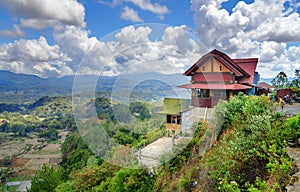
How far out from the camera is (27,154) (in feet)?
165

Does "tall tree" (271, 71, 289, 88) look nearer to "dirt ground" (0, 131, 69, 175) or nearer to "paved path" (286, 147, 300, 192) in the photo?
"paved path" (286, 147, 300, 192)

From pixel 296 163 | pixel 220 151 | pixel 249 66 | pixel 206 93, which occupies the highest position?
pixel 249 66

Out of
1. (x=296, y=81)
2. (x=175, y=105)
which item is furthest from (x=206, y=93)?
(x=296, y=81)

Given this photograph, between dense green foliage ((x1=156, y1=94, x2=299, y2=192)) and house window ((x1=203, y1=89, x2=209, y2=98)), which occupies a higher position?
Answer: house window ((x1=203, y1=89, x2=209, y2=98))

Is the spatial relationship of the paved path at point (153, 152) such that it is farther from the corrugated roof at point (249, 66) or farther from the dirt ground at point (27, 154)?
the dirt ground at point (27, 154)

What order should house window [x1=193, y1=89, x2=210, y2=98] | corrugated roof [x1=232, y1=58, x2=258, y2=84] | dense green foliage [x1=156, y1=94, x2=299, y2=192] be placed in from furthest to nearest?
corrugated roof [x1=232, y1=58, x2=258, y2=84] < house window [x1=193, y1=89, x2=210, y2=98] < dense green foliage [x1=156, y1=94, x2=299, y2=192]

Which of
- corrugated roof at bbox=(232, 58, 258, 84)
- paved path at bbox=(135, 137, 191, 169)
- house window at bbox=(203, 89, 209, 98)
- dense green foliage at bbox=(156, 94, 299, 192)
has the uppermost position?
corrugated roof at bbox=(232, 58, 258, 84)

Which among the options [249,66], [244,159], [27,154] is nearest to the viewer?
[244,159]

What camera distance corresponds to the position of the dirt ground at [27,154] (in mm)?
41250

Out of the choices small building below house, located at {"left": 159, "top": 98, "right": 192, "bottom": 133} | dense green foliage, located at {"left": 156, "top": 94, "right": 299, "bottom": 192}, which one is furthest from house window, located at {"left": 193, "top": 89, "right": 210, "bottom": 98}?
dense green foliage, located at {"left": 156, "top": 94, "right": 299, "bottom": 192}

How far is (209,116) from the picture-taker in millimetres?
6184

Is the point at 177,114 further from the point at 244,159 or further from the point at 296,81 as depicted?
the point at 296,81

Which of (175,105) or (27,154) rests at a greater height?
(175,105)

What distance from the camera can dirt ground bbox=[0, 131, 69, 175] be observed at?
41.2 meters
